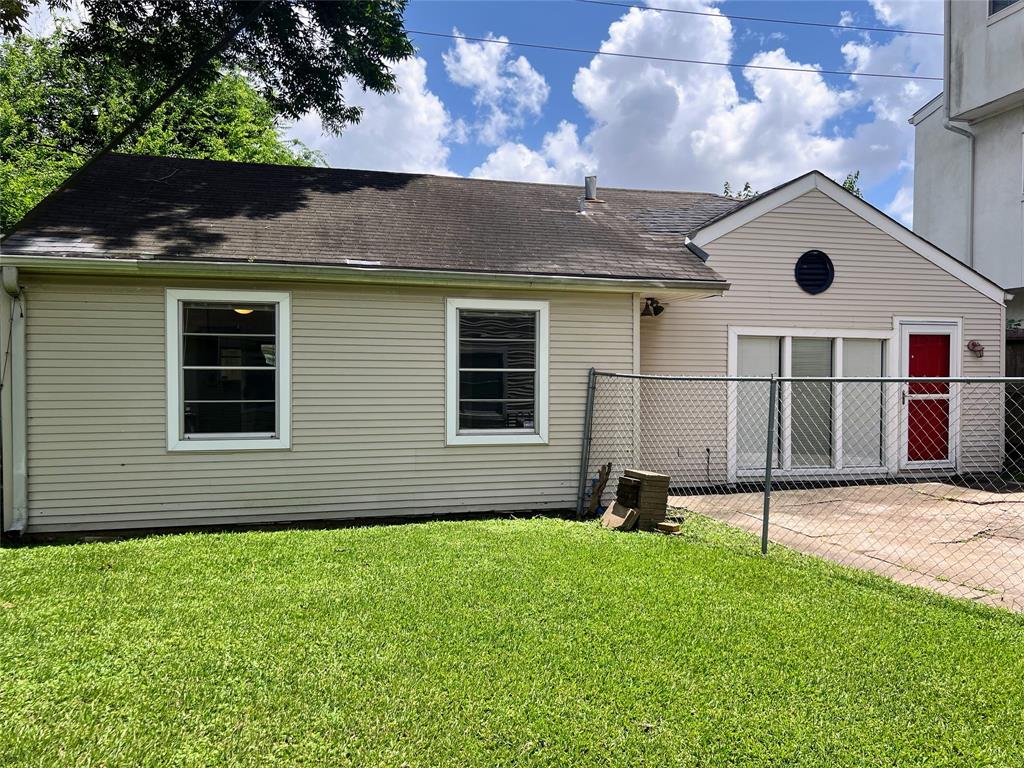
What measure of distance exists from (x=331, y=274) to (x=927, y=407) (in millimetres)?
8842

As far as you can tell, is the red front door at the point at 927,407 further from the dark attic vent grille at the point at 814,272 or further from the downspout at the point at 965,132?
the downspout at the point at 965,132

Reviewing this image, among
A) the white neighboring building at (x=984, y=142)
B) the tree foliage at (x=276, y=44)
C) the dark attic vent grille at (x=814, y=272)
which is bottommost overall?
the dark attic vent grille at (x=814, y=272)

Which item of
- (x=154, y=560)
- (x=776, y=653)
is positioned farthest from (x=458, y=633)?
(x=154, y=560)

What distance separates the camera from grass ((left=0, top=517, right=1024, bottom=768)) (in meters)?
2.49

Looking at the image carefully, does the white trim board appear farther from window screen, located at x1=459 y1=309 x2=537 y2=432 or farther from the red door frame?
window screen, located at x1=459 y1=309 x2=537 y2=432

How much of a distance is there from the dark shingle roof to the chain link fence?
1.73 metres

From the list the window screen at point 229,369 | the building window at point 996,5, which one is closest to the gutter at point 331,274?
the window screen at point 229,369

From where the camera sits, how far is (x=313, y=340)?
653 centimetres

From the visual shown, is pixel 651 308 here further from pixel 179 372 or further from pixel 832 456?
pixel 179 372

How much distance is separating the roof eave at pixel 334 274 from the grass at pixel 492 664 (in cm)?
264

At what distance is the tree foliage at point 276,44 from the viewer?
12773 mm

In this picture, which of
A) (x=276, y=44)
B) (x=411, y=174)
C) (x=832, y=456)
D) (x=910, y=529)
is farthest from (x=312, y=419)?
(x=276, y=44)

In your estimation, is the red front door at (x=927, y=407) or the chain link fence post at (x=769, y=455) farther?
the red front door at (x=927, y=407)

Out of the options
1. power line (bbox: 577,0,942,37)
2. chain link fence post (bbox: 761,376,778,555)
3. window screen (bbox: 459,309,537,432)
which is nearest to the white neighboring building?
power line (bbox: 577,0,942,37)
